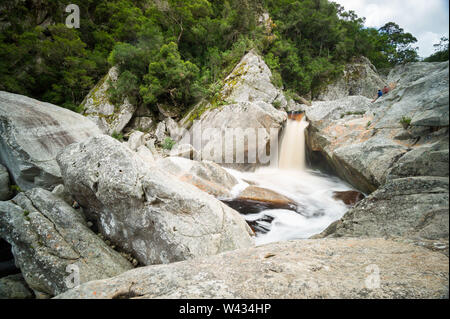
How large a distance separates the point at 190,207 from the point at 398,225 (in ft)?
12.7

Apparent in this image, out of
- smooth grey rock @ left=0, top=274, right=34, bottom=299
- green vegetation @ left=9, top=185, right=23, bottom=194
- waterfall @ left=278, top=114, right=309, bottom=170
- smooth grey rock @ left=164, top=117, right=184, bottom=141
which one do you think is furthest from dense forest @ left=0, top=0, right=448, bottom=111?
smooth grey rock @ left=0, top=274, right=34, bottom=299

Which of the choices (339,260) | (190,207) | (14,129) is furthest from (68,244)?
(14,129)

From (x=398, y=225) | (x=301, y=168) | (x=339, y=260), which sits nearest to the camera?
(x=339, y=260)

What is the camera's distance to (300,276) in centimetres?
206

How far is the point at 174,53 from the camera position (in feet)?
49.3

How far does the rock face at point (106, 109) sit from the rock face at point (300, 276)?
52.7 ft

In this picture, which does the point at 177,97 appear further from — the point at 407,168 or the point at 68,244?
the point at 407,168

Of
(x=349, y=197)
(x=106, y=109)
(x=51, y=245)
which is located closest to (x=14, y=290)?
(x=51, y=245)

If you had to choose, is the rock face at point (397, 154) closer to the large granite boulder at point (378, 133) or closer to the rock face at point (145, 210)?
the large granite boulder at point (378, 133)

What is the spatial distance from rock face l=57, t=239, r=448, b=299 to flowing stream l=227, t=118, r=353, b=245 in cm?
342

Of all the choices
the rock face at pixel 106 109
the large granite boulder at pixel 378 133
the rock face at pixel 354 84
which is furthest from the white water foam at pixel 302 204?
the rock face at pixel 354 84

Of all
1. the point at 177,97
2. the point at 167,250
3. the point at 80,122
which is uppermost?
the point at 177,97

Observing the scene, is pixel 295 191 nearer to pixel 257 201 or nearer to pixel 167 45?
pixel 257 201

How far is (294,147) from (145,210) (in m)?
11.4
